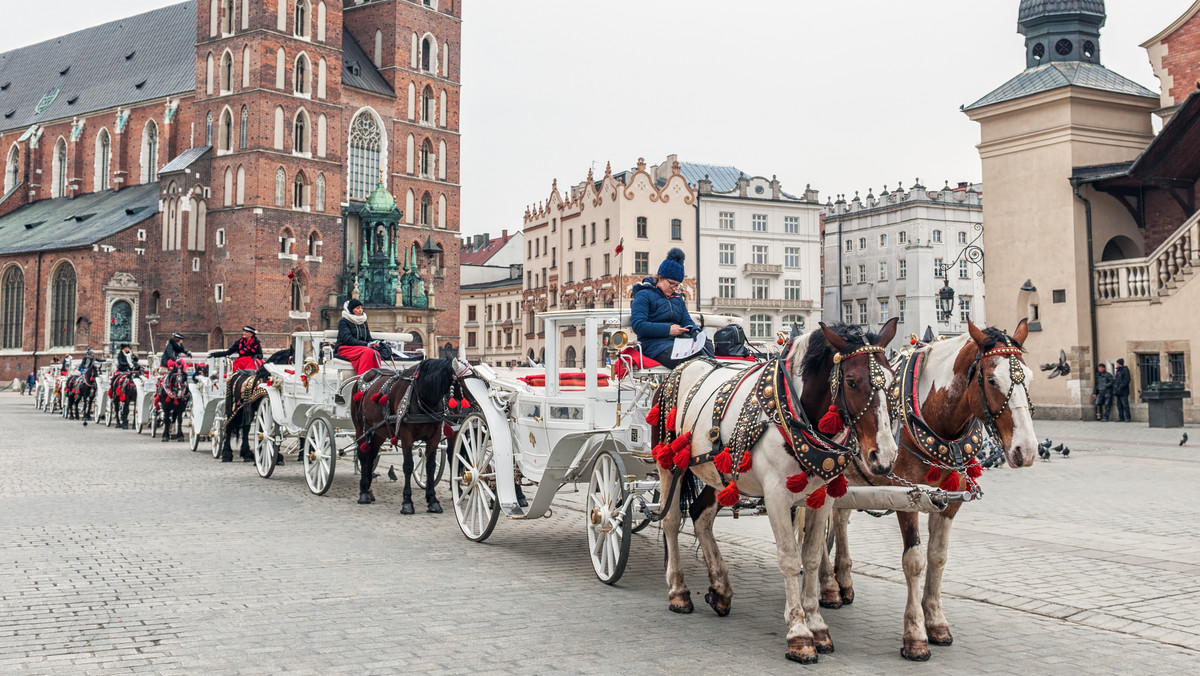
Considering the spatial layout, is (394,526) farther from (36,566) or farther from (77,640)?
(77,640)

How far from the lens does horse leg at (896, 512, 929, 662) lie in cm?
561

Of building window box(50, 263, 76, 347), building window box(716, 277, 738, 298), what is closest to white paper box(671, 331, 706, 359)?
building window box(50, 263, 76, 347)

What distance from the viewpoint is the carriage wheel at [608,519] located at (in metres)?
7.41

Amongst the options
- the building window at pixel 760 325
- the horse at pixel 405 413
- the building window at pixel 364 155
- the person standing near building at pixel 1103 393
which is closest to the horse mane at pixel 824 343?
the horse at pixel 405 413

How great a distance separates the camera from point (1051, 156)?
28.8m

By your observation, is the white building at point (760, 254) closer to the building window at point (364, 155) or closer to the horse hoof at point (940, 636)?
the building window at point (364, 155)

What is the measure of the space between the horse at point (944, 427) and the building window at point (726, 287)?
58797mm

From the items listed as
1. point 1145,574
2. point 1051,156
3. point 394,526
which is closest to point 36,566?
point 394,526

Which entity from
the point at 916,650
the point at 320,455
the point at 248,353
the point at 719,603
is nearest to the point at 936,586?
the point at 916,650

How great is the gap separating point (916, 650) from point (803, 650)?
64cm

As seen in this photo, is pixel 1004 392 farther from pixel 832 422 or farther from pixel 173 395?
pixel 173 395

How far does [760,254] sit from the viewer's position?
66.2m

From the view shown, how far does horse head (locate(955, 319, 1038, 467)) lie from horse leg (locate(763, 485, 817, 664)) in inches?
46.9

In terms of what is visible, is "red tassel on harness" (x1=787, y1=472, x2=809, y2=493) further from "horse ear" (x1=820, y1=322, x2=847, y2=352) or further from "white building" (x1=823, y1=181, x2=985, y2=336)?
"white building" (x1=823, y1=181, x2=985, y2=336)
